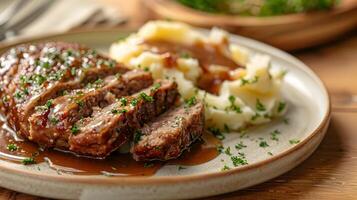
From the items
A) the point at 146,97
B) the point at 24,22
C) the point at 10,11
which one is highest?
the point at 10,11

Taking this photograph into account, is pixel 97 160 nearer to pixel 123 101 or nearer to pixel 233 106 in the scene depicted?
pixel 123 101

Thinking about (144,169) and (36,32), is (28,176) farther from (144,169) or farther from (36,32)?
(36,32)

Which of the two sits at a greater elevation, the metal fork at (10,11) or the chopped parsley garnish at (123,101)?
the metal fork at (10,11)

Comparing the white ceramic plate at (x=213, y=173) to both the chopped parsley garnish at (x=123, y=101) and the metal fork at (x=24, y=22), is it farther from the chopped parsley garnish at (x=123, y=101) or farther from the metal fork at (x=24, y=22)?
the metal fork at (x=24, y=22)

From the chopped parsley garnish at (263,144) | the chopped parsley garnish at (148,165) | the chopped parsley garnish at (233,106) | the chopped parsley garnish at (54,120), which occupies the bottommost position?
the chopped parsley garnish at (263,144)

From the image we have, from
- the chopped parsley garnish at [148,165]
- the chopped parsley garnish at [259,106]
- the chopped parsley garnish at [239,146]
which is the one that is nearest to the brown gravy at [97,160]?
the chopped parsley garnish at [148,165]

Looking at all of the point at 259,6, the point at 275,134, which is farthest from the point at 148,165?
the point at 259,6
